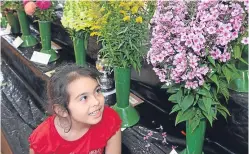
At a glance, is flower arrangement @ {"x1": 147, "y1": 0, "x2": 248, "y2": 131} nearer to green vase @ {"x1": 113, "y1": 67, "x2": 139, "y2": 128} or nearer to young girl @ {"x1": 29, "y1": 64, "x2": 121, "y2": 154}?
young girl @ {"x1": 29, "y1": 64, "x2": 121, "y2": 154}

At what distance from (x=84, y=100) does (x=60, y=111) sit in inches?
4.3

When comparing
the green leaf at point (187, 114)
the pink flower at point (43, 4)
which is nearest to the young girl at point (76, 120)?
the green leaf at point (187, 114)

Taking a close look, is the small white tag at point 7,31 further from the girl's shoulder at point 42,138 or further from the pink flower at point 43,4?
the girl's shoulder at point 42,138

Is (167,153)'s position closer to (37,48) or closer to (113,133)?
(113,133)

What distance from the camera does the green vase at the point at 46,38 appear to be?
73.9 inches

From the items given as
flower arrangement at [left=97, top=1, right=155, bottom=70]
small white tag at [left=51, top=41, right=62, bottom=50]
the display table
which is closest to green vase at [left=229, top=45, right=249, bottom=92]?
the display table

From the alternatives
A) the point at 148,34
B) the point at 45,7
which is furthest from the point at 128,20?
the point at 45,7

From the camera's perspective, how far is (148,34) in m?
1.15

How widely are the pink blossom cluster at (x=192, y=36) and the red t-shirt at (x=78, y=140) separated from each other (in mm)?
361

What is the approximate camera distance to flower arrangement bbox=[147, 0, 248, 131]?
0.77 m

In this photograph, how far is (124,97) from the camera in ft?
4.39

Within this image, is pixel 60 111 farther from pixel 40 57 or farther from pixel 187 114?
pixel 40 57

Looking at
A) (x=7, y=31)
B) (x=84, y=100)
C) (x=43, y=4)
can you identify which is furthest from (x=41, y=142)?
(x=7, y=31)

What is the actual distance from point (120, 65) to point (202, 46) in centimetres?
49
